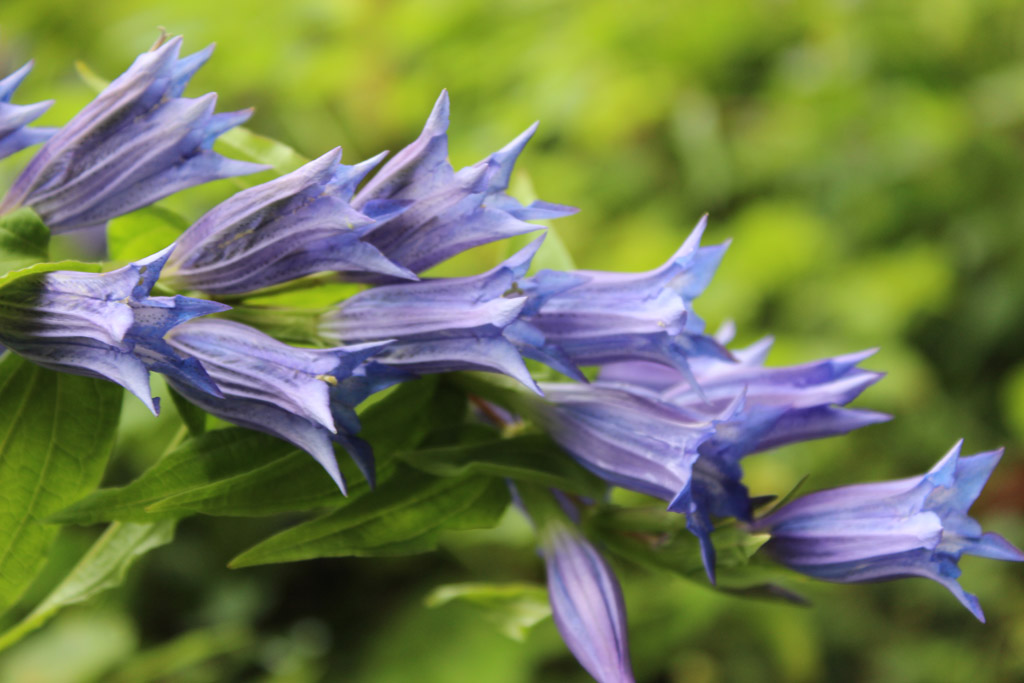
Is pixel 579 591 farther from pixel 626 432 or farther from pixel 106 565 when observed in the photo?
pixel 106 565

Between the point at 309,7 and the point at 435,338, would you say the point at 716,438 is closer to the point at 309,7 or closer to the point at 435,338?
the point at 435,338

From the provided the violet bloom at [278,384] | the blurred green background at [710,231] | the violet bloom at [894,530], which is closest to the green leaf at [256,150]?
the violet bloom at [278,384]

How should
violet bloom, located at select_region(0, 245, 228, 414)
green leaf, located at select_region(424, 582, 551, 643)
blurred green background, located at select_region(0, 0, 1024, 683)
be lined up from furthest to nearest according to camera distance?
1. blurred green background, located at select_region(0, 0, 1024, 683)
2. green leaf, located at select_region(424, 582, 551, 643)
3. violet bloom, located at select_region(0, 245, 228, 414)

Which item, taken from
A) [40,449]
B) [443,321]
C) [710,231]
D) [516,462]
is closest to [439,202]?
[443,321]

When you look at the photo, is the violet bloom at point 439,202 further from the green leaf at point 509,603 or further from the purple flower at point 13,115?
the green leaf at point 509,603

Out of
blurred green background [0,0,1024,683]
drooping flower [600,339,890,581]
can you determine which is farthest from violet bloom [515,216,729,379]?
blurred green background [0,0,1024,683]

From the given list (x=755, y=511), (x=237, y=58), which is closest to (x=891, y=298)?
(x=755, y=511)

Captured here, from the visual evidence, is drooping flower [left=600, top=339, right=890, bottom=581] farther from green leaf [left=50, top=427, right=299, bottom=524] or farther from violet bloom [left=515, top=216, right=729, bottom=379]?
green leaf [left=50, top=427, right=299, bottom=524]
